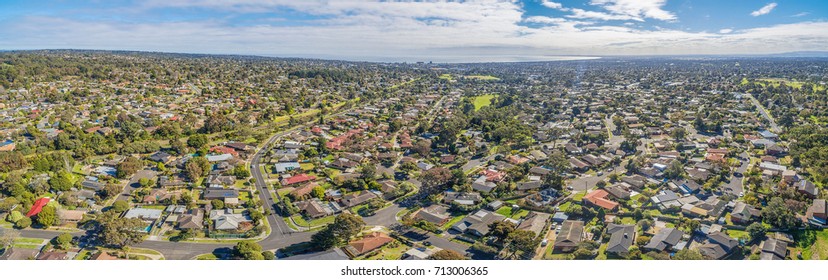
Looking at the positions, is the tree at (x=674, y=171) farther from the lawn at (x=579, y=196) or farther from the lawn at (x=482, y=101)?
the lawn at (x=482, y=101)

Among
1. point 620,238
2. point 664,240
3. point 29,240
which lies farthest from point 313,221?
point 664,240

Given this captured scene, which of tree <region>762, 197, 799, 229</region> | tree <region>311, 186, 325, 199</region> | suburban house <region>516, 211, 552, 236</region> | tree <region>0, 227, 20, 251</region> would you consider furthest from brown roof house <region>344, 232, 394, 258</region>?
tree <region>762, 197, 799, 229</region>

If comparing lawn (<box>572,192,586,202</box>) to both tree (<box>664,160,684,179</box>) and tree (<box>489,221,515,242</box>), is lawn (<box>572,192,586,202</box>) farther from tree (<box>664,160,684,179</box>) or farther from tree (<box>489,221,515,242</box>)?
tree (<box>489,221,515,242</box>)

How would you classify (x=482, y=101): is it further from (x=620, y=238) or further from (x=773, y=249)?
(x=773, y=249)

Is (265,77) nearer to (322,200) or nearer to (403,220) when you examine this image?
(322,200)

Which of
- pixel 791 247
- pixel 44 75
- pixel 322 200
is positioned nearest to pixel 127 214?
pixel 322 200

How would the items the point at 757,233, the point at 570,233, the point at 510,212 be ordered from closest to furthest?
the point at 757,233 → the point at 570,233 → the point at 510,212

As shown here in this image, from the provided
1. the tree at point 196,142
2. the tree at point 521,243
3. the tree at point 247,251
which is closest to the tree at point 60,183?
the tree at point 196,142
